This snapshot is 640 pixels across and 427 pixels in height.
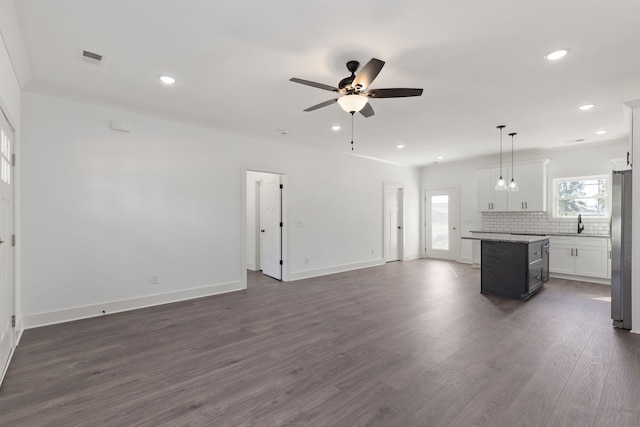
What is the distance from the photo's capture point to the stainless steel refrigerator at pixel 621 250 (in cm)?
346

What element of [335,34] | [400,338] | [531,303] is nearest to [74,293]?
[400,338]

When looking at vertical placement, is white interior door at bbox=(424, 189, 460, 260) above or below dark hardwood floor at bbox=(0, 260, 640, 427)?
above

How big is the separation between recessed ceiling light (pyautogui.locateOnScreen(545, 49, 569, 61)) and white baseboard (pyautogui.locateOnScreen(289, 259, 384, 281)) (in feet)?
16.2

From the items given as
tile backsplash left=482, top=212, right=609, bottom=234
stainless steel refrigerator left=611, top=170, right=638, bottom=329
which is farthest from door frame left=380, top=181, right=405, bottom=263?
stainless steel refrigerator left=611, top=170, right=638, bottom=329

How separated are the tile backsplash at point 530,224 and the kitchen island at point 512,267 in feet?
5.85

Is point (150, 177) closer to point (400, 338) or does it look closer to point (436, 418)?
point (400, 338)

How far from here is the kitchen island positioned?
15.2 feet

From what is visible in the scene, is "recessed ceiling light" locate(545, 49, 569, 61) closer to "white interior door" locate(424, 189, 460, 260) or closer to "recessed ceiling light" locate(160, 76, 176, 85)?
"recessed ceiling light" locate(160, 76, 176, 85)

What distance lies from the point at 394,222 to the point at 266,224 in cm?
380

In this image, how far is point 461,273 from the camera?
662 cm

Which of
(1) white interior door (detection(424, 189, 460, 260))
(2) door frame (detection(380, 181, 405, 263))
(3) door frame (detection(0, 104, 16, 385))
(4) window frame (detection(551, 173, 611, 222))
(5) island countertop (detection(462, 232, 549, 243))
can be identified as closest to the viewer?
(3) door frame (detection(0, 104, 16, 385))

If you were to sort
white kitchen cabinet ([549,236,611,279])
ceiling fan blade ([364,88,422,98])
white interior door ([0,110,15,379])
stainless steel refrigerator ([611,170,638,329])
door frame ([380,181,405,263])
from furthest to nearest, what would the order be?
door frame ([380,181,405,263])
white kitchen cabinet ([549,236,611,279])
stainless steel refrigerator ([611,170,638,329])
ceiling fan blade ([364,88,422,98])
white interior door ([0,110,15,379])

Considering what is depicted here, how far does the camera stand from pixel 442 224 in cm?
859

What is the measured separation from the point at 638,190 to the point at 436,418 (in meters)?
3.61
